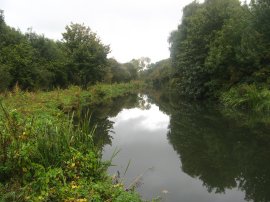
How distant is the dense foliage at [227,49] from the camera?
22.9m

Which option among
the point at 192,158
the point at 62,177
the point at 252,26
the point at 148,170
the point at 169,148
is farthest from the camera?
the point at 252,26

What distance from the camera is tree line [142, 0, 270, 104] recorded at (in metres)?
22.8

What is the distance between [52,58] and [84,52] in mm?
7201

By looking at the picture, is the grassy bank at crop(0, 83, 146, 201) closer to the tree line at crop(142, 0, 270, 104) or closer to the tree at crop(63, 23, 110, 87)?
the tree line at crop(142, 0, 270, 104)

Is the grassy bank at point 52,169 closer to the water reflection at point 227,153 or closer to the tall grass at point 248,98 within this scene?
the water reflection at point 227,153

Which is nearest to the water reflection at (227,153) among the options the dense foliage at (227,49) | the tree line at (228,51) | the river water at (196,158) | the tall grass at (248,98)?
the river water at (196,158)

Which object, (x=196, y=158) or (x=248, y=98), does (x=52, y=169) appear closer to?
(x=196, y=158)

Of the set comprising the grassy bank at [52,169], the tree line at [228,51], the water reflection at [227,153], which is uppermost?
the tree line at [228,51]

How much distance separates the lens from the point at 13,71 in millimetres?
30531

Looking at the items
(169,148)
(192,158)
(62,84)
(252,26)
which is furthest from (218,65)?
(62,84)

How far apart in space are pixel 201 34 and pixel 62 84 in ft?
57.5

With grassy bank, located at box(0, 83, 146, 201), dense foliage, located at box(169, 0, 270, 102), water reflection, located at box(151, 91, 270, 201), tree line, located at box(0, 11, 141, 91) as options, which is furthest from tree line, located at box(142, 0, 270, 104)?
grassy bank, located at box(0, 83, 146, 201)

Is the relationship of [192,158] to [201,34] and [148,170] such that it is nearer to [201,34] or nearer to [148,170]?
[148,170]

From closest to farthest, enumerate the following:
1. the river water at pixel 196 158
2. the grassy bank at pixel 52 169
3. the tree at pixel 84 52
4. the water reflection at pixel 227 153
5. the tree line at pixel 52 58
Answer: the grassy bank at pixel 52 169, the river water at pixel 196 158, the water reflection at pixel 227 153, the tree line at pixel 52 58, the tree at pixel 84 52
